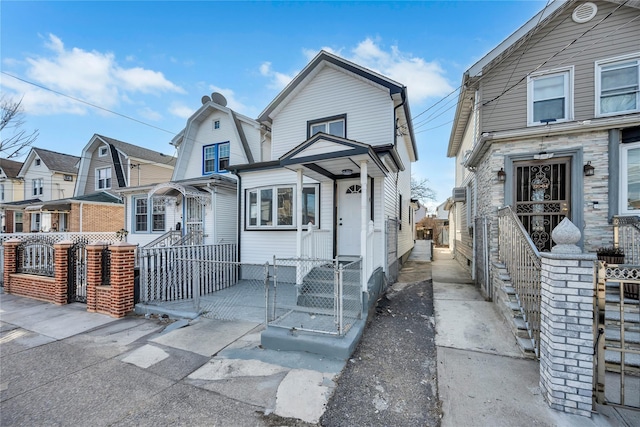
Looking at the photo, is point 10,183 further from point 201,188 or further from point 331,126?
point 331,126

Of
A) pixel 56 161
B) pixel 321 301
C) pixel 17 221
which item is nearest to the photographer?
pixel 321 301

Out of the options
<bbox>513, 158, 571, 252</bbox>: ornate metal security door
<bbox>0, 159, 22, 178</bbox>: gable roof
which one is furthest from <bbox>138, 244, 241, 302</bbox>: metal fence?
<bbox>0, 159, 22, 178</bbox>: gable roof

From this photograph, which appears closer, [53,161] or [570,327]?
[570,327]

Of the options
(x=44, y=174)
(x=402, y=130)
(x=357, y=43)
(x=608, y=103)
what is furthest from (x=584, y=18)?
(x=44, y=174)

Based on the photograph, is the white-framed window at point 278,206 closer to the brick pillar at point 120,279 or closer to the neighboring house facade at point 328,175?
the neighboring house facade at point 328,175

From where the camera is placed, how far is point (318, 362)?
3.95 meters

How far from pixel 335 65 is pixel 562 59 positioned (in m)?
5.84

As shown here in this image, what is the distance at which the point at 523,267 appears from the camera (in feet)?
15.1

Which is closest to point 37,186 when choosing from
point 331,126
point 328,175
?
point 331,126

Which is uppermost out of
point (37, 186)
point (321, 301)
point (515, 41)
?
point (515, 41)

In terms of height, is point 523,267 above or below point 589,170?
below

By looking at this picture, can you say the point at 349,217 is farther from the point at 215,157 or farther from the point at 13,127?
the point at 13,127

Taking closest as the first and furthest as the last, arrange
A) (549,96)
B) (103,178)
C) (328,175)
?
(549,96), (328,175), (103,178)

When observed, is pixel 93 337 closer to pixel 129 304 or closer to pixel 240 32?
pixel 129 304
